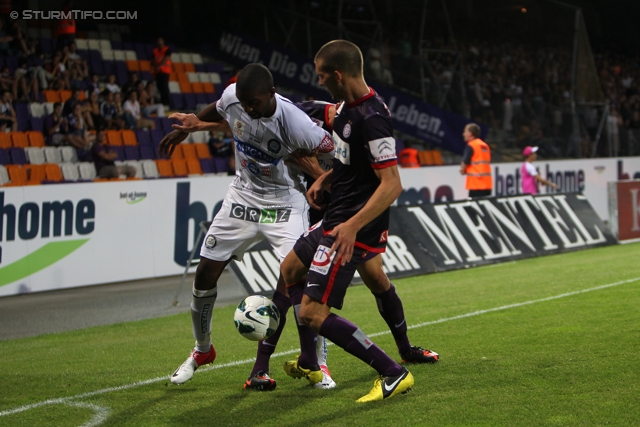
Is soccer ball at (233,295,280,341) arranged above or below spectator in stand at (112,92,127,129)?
below

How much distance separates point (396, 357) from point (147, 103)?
1480 centimetres

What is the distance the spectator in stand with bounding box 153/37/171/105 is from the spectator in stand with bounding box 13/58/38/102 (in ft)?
11.4

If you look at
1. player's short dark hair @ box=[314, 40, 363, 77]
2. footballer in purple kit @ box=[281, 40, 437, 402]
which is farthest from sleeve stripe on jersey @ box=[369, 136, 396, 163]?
player's short dark hair @ box=[314, 40, 363, 77]

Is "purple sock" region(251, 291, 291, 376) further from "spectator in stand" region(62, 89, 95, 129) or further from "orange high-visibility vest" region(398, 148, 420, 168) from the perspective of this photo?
"orange high-visibility vest" region(398, 148, 420, 168)

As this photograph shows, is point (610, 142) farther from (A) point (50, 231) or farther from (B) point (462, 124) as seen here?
(A) point (50, 231)

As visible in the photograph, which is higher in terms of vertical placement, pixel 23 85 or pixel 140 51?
pixel 140 51

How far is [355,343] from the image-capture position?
5047 mm

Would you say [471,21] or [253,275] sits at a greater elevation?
[471,21]

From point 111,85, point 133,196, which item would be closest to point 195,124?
point 133,196

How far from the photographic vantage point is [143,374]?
21.5 ft

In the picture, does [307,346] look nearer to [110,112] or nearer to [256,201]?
[256,201]

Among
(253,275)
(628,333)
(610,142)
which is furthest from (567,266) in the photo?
(610,142)

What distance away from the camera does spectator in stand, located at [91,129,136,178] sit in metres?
16.2

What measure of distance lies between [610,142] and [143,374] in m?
20.5
